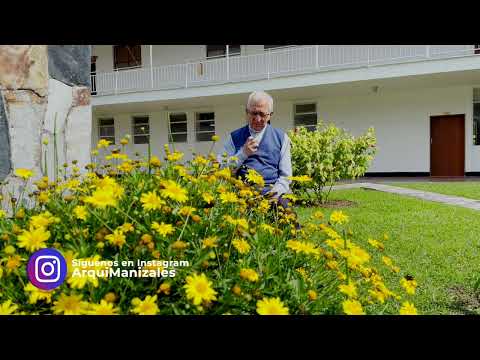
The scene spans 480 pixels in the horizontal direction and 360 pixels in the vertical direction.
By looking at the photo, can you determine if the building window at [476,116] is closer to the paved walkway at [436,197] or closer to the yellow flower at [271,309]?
the paved walkway at [436,197]

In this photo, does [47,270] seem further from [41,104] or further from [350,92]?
[350,92]

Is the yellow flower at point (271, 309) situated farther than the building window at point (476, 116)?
No

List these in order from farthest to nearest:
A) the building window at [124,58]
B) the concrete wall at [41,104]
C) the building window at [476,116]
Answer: the building window at [124,58] → the building window at [476,116] → the concrete wall at [41,104]

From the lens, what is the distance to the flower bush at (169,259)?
895 millimetres

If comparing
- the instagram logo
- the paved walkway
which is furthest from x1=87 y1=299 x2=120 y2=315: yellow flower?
the paved walkway

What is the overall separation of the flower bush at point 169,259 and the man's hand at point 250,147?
707 mm

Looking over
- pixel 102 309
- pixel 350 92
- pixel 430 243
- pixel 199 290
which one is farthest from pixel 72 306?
pixel 350 92

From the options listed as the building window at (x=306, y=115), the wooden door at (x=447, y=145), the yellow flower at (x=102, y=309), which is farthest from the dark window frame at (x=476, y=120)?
the yellow flower at (x=102, y=309)

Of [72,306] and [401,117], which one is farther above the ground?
[401,117]

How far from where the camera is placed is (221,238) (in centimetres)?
114

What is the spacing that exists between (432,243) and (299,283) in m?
3.24

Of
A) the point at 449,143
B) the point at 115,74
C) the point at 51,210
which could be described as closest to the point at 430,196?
the point at 449,143

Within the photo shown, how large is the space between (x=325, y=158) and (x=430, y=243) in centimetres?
251

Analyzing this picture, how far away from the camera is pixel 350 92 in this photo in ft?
37.2
